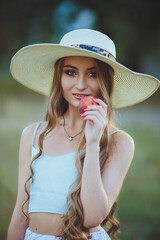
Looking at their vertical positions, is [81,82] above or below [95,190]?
above

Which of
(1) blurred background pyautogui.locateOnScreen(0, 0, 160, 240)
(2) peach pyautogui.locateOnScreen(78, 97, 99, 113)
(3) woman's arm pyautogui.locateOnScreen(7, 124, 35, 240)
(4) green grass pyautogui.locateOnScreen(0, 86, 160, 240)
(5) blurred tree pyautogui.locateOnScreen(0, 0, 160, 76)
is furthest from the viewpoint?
(5) blurred tree pyautogui.locateOnScreen(0, 0, 160, 76)

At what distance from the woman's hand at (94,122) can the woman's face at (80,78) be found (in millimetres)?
199

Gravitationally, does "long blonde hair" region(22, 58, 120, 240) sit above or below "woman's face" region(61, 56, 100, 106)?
below

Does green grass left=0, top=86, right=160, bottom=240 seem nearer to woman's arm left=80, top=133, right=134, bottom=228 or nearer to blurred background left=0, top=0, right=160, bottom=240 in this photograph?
blurred background left=0, top=0, right=160, bottom=240

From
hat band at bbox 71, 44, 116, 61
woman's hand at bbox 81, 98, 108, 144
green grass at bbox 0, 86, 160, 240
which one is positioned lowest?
green grass at bbox 0, 86, 160, 240

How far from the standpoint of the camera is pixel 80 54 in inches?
68.2

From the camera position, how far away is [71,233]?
1.63m

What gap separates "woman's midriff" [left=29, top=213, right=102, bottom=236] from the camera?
5.51 ft

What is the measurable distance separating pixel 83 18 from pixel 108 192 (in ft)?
19.9

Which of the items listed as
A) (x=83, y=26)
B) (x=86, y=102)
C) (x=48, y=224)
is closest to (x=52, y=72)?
(x=86, y=102)

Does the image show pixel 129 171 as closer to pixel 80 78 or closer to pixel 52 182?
pixel 52 182

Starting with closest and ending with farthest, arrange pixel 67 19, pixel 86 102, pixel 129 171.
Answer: pixel 86 102, pixel 129 171, pixel 67 19

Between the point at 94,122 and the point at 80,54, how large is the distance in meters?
0.45

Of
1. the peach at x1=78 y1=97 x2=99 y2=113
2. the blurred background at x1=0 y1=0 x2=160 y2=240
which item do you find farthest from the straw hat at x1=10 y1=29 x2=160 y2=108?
the blurred background at x1=0 y1=0 x2=160 y2=240
